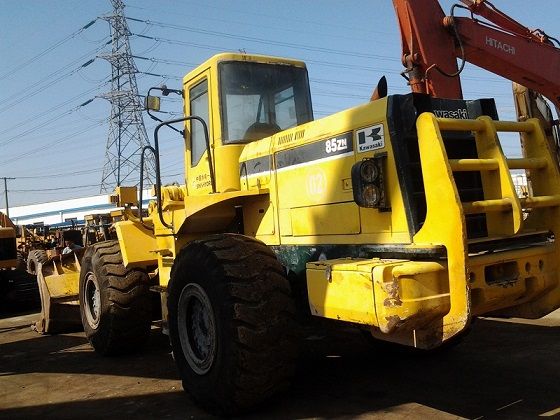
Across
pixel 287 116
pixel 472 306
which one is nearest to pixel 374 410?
pixel 472 306

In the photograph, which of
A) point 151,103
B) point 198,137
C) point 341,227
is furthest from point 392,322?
point 151,103

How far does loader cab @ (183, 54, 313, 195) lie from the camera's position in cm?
554

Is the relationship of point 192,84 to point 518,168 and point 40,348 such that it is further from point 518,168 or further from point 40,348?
point 40,348

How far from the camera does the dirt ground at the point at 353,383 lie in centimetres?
446

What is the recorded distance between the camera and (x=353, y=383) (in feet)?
17.0

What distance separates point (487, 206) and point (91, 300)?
214 inches

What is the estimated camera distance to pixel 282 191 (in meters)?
5.04

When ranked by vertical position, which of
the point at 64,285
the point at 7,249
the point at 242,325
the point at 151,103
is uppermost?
the point at 151,103

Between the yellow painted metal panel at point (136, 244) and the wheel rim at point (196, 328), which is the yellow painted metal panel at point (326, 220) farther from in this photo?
the yellow painted metal panel at point (136, 244)

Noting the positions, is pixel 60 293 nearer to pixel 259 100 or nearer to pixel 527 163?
pixel 259 100

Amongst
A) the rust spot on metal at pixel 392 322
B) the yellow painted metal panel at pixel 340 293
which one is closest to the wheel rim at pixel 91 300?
the yellow painted metal panel at pixel 340 293

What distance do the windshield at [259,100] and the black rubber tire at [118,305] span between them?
233 cm

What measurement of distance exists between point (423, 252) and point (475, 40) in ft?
15.3

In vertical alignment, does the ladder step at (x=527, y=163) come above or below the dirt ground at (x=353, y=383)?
above
